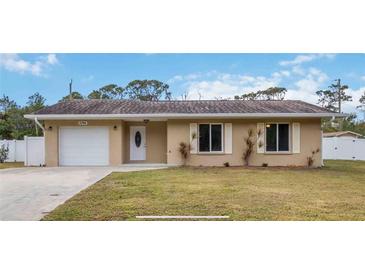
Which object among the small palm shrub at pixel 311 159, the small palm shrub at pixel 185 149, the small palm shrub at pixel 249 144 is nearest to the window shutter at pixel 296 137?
the small palm shrub at pixel 311 159

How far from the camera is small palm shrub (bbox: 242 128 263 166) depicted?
15.4 meters

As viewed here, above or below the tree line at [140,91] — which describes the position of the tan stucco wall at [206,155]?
below

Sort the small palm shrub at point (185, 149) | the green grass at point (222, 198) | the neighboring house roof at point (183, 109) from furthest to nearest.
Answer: the small palm shrub at point (185, 149), the neighboring house roof at point (183, 109), the green grass at point (222, 198)

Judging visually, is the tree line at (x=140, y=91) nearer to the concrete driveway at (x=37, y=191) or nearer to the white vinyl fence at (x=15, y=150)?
the white vinyl fence at (x=15, y=150)

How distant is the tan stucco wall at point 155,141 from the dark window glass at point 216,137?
2435 mm

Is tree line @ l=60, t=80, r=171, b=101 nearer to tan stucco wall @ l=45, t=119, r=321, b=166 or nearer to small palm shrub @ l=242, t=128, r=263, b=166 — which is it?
tan stucco wall @ l=45, t=119, r=321, b=166

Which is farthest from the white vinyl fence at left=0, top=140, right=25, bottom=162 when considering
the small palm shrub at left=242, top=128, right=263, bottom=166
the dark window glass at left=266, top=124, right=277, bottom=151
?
the dark window glass at left=266, top=124, right=277, bottom=151

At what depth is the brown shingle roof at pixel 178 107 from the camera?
1538cm

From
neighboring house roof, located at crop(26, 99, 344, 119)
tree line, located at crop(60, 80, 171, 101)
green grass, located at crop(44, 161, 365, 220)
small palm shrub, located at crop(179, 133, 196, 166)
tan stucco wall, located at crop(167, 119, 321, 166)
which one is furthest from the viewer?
tree line, located at crop(60, 80, 171, 101)

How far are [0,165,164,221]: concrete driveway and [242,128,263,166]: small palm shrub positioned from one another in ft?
19.8
